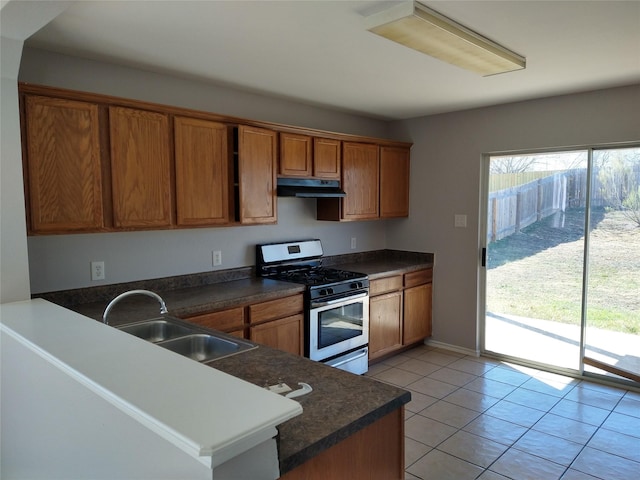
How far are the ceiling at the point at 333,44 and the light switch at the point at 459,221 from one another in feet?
4.21

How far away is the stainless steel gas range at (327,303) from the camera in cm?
351

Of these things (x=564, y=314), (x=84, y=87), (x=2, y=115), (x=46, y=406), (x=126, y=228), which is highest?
(x=84, y=87)

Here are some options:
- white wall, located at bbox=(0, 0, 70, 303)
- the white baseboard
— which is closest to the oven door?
the white baseboard

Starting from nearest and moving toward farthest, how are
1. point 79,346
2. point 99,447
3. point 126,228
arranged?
point 99,447
point 79,346
point 126,228

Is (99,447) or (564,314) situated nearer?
(99,447)

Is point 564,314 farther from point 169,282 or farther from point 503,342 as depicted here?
point 169,282

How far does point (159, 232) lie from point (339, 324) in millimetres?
1631

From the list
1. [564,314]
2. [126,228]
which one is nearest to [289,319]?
[126,228]

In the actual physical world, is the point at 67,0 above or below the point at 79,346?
above

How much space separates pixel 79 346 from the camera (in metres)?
1.37

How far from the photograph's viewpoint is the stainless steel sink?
80.8 inches

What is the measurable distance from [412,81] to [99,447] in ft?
10.1

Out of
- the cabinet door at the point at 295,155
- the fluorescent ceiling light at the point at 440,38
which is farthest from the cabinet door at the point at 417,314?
the fluorescent ceiling light at the point at 440,38

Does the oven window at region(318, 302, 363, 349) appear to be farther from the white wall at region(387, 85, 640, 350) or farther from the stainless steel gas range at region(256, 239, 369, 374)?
the white wall at region(387, 85, 640, 350)
